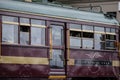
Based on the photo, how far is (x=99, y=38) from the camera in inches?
786

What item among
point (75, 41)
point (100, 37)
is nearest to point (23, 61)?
point (75, 41)

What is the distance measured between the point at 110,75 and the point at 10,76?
6142 millimetres

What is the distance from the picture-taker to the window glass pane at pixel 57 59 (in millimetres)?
17719

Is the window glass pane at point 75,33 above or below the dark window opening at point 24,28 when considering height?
below

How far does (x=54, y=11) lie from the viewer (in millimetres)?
18125

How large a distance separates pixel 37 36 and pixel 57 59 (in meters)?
1.39

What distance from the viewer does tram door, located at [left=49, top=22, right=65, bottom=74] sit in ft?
58.0

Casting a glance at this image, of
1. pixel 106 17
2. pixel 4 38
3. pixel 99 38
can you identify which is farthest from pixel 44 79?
pixel 106 17

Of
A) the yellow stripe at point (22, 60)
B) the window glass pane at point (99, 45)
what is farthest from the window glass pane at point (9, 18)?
the window glass pane at point (99, 45)

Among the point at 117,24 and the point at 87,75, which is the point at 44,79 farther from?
the point at 117,24

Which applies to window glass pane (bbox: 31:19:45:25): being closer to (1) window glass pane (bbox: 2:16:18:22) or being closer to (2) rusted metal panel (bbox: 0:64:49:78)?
(1) window glass pane (bbox: 2:16:18:22)

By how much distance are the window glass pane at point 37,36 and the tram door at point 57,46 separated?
0.38 meters

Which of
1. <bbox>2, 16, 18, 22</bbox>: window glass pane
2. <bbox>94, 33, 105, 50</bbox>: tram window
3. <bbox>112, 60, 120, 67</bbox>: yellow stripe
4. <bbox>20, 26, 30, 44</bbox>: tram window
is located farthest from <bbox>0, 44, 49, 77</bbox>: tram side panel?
<bbox>112, 60, 120, 67</bbox>: yellow stripe

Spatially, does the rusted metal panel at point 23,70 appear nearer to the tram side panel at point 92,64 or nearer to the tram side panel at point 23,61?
the tram side panel at point 23,61
